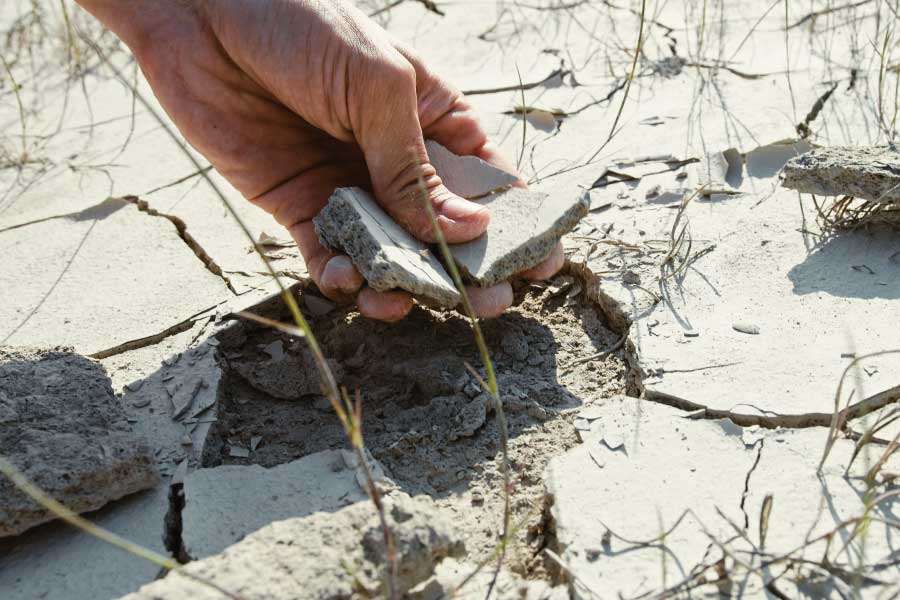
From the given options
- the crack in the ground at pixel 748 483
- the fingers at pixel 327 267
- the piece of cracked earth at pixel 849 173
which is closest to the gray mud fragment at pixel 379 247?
the fingers at pixel 327 267

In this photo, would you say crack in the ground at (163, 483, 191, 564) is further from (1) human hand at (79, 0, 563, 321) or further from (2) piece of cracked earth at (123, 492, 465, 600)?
(1) human hand at (79, 0, 563, 321)

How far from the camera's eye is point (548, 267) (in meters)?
2.40

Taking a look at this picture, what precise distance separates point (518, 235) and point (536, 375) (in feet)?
1.25

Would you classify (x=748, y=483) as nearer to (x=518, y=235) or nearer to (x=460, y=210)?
(x=518, y=235)

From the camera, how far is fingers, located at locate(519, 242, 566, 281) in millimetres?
2385

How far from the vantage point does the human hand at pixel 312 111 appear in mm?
2328

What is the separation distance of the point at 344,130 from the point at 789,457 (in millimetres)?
1542

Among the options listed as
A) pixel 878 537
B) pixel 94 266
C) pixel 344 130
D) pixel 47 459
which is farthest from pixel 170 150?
pixel 878 537

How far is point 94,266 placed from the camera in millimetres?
2822

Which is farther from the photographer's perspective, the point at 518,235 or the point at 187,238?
the point at 187,238

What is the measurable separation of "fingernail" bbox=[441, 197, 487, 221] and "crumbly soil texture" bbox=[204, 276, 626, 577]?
0.31 meters

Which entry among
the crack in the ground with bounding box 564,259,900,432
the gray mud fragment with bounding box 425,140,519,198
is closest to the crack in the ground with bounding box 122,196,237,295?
the gray mud fragment with bounding box 425,140,519,198

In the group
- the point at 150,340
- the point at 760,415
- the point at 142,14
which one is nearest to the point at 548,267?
the point at 760,415

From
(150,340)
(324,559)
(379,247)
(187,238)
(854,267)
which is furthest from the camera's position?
(187,238)
